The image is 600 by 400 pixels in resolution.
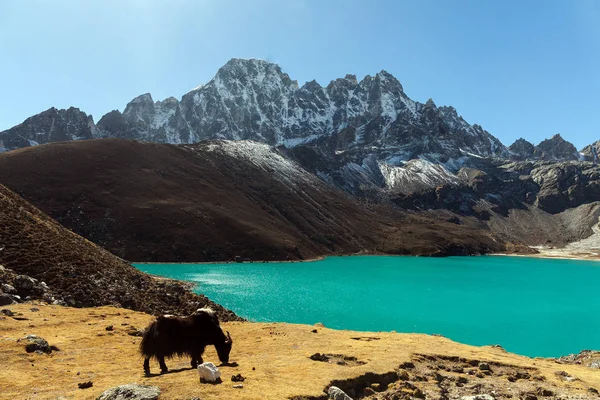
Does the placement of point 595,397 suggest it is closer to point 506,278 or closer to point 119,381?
point 119,381

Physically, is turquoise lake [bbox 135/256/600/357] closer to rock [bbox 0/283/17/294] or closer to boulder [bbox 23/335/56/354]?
rock [bbox 0/283/17/294]

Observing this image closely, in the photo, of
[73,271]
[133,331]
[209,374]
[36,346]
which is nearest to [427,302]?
[73,271]

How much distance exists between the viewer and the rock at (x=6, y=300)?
2728 centimetres

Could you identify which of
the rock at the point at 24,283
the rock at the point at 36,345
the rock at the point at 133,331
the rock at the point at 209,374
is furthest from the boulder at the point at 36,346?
the rock at the point at 24,283

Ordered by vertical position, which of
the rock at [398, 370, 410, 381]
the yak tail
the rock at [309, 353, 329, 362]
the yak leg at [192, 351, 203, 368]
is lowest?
the rock at [398, 370, 410, 381]

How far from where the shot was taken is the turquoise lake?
184ft

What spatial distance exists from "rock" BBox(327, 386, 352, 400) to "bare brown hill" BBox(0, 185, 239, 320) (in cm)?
2469

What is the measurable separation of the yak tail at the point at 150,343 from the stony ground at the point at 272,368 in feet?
3.02

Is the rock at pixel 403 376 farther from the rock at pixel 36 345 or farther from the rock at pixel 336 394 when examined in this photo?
the rock at pixel 36 345

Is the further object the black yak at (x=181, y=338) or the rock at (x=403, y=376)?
the rock at (x=403, y=376)

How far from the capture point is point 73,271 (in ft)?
116

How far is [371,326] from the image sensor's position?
55.2 metres

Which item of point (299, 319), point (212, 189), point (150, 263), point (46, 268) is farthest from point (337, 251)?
point (46, 268)

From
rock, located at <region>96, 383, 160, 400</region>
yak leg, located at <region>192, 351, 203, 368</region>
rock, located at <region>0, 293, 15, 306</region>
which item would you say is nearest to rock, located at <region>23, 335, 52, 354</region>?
yak leg, located at <region>192, 351, 203, 368</region>
